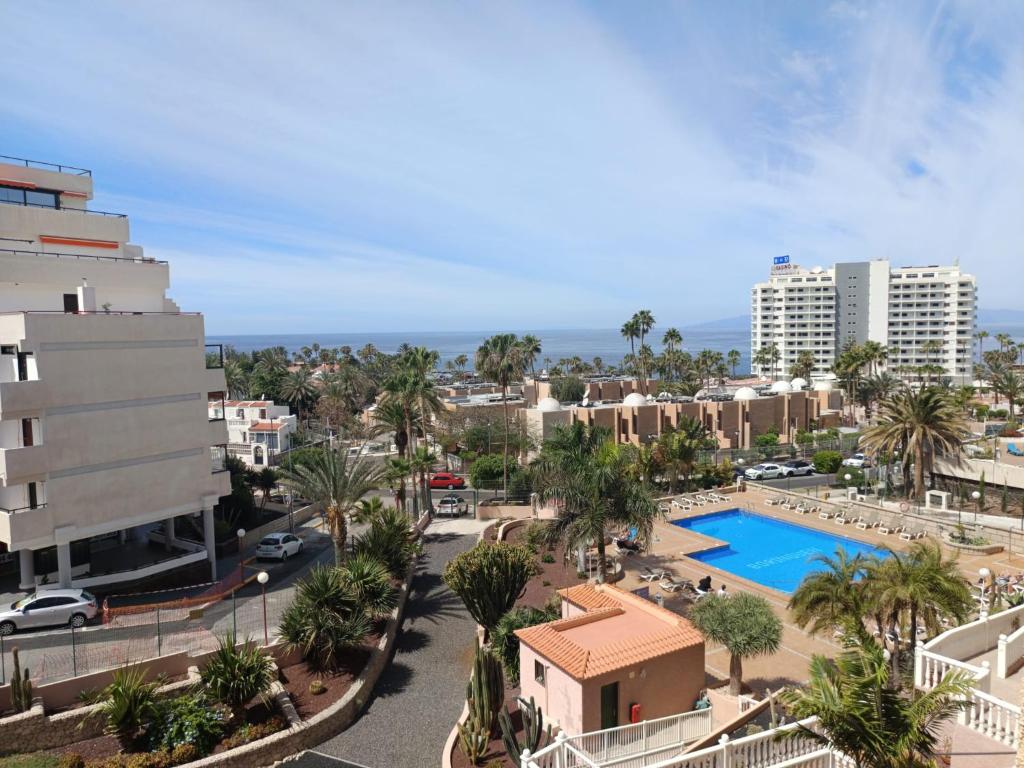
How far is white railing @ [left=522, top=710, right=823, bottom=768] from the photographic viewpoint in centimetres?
1042

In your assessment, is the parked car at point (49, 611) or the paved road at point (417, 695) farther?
the parked car at point (49, 611)

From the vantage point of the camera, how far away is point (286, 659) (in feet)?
61.1

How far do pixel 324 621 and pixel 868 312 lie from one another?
454ft

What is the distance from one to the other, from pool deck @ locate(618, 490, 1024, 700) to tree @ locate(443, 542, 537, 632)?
19.3 ft

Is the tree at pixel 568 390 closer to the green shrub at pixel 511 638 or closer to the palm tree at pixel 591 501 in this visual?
the palm tree at pixel 591 501

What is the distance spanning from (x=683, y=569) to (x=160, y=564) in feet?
66.7

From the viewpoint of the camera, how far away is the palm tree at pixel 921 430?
35.7 m

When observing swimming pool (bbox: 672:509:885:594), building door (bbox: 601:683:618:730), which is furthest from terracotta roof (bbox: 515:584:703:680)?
swimming pool (bbox: 672:509:885:594)

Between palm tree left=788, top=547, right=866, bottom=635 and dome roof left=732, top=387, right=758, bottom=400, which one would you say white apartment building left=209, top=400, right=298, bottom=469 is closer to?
dome roof left=732, top=387, right=758, bottom=400

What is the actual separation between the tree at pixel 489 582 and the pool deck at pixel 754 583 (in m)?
5.87

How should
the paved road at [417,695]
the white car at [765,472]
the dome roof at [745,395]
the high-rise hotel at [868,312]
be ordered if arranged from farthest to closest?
the high-rise hotel at [868,312]
the dome roof at [745,395]
the white car at [765,472]
the paved road at [417,695]

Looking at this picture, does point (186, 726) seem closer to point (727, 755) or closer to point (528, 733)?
point (528, 733)

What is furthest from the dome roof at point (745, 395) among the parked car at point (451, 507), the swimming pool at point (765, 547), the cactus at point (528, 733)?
the cactus at point (528, 733)

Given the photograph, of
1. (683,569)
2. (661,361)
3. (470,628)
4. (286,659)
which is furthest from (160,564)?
(661,361)
